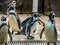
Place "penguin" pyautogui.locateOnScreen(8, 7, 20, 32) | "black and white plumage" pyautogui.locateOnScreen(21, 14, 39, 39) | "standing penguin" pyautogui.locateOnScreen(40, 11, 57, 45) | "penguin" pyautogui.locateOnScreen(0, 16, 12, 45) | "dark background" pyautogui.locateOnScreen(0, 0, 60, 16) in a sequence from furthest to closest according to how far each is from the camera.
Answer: "dark background" pyautogui.locateOnScreen(0, 0, 60, 16), "penguin" pyautogui.locateOnScreen(8, 7, 20, 32), "black and white plumage" pyautogui.locateOnScreen(21, 14, 39, 39), "standing penguin" pyautogui.locateOnScreen(40, 11, 57, 45), "penguin" pyautogui.locateOnScreen(0, 16, 12, 45)

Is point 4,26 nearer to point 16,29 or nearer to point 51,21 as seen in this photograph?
point 51,21

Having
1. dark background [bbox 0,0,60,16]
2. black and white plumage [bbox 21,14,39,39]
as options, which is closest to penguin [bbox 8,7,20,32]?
black and white plumage [bbox 21,14,39,39]

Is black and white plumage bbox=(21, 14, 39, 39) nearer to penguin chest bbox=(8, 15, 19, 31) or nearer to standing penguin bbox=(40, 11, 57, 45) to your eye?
penguin chest bbox=(8, 15, 19, 31)

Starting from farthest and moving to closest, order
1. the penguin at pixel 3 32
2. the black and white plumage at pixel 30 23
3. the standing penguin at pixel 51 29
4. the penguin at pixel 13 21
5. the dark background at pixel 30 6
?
the dark background at pixel 30 6 < the penguin at pixel 13 21 < the black and white plumage at pixel 30 23 < the standing penguin at pixel 51 29 < the penguin at pixel 3 32

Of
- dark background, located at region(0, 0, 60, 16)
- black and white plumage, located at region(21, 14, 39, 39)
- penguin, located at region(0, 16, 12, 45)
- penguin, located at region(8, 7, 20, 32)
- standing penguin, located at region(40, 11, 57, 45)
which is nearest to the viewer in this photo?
penguin, located at region(0, 16, 12, 45)

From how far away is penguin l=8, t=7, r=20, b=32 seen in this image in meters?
6.21

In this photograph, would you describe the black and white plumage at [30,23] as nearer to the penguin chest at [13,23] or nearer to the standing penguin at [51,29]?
the penguin chest at [13,23]

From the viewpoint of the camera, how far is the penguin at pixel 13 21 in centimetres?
621

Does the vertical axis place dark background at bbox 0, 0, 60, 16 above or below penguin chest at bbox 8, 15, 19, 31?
below

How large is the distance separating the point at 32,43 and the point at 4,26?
0.55m

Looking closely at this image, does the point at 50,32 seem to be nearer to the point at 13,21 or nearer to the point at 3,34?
the point at 3,34

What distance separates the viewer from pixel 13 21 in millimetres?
6305

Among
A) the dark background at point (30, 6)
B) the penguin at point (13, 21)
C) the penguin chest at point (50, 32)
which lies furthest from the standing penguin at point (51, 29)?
the dark background at point (30, 6)

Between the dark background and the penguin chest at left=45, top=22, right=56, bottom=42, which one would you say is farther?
the dark background
